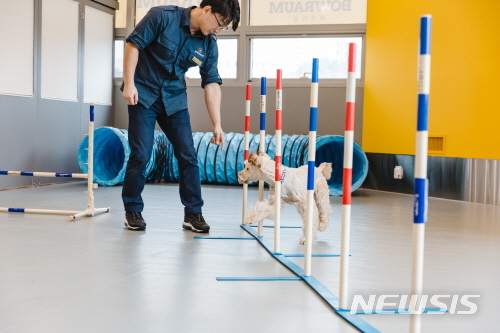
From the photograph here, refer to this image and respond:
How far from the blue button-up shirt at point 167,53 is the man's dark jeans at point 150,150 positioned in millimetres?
73

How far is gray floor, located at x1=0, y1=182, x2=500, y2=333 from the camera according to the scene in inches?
77.4

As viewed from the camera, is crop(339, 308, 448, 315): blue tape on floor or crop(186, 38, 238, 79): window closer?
crop(339, 308, 448, 315): blue tape on floor

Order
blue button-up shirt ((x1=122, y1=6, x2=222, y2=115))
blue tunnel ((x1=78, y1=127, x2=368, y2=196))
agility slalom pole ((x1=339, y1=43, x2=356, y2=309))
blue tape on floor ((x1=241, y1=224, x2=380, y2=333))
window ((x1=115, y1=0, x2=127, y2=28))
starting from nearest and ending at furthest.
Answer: blue tape on floor ((x1=241, y1=224, x2=380, y2=333)), agility slalom pole ((x1=339, y1=43, x2=356, y2=309)), blue button-up shirt ((x1=122, y1=6, x2=222, y2=115)), blue tunnel ((x1=78, y1=127, x2=368, y2=196)), window ((x1=115, y1=0, x2=127, y2=28))

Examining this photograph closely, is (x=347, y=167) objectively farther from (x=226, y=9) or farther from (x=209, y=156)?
Result: (x=209, y=156)

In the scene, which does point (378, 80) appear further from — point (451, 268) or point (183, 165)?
point (451, 268)

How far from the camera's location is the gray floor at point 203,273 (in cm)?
197

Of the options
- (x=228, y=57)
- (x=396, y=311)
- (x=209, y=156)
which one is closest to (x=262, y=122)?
(x=396, y=311)

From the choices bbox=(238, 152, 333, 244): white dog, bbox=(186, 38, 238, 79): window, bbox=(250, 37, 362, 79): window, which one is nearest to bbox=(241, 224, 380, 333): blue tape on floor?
bbox=(238, 152, 333, 244): white dog

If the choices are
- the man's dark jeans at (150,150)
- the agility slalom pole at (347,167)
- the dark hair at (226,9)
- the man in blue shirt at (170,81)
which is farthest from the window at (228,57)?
the agility slalom pole at (347,167)

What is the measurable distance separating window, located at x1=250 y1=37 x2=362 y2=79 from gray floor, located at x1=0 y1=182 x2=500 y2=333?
147 inches

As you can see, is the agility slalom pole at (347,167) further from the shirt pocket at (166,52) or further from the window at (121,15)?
the window at (121,15)

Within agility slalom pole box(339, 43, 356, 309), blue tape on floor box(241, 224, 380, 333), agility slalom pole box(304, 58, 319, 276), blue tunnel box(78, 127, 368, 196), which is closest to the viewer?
blue tape on floor box(241, 224, 380, 333)

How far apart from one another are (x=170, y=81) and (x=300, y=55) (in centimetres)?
481

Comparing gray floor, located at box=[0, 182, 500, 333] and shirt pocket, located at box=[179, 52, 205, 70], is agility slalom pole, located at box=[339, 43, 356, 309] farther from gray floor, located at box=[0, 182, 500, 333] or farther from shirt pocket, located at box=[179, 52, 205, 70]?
shirt pocket, located at box=[179, 52, 205, 70]
